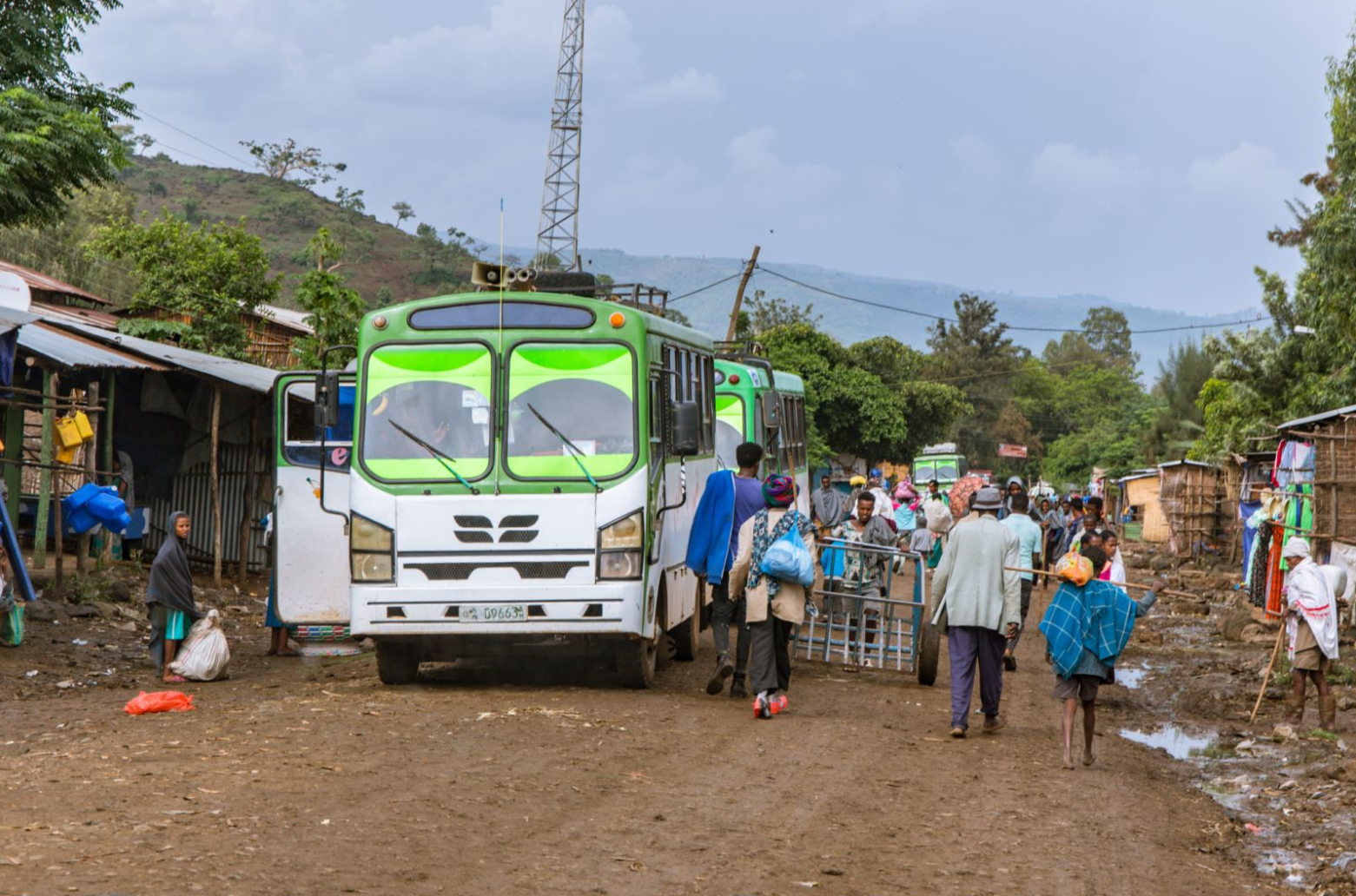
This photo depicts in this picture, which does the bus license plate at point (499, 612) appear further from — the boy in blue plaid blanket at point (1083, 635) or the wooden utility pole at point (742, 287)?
the wooden utility pole at point (742, 287)

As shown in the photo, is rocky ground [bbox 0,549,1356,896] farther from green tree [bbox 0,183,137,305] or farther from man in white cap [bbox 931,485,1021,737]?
green tree [bbox 0,183,137,305]

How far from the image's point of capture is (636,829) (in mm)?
7004

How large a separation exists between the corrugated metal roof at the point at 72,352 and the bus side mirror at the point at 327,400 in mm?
6144

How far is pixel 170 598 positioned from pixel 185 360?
823 cm

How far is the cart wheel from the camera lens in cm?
1295

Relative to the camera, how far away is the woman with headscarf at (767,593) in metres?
10.6

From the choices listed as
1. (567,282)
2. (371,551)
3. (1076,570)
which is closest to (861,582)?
(1076,570)

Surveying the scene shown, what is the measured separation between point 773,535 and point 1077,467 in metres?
69.5

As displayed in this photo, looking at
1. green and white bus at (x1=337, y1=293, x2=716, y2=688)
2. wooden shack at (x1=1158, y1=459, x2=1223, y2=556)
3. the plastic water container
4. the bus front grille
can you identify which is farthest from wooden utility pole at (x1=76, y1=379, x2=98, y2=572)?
wooden shack at (x1=1158, y1=459, x2=1223, y2=556)

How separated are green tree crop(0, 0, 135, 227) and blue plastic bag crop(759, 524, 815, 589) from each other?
27.3 feet

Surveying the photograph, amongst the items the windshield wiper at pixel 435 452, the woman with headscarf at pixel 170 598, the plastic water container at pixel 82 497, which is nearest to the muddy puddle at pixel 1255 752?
the windshield wiper at pixel 435 452

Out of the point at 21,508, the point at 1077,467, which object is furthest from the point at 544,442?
the point at 1077,467

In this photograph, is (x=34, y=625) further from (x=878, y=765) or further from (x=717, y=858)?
(x=717, y=858)

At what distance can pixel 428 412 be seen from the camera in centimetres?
1120
